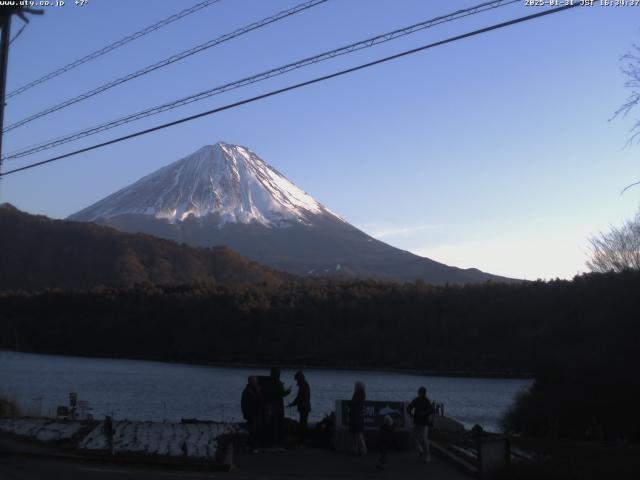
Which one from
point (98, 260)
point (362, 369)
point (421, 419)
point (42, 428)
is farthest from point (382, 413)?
point (98, 260)

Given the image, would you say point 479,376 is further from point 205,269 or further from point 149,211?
point 149,211

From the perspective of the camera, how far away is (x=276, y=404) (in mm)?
16047

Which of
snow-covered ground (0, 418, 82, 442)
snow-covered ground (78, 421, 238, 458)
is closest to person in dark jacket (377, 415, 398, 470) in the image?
snow-covered ground (78, 421, 238, 458)

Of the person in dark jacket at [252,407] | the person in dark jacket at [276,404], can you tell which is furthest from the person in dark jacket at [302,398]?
the person in dark jacket at [252,407]

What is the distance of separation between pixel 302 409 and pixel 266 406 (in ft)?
4.58

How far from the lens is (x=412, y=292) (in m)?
96.9

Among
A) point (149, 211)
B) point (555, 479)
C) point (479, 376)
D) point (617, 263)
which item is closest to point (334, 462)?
point (555, 479)

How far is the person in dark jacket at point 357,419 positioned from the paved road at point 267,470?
0.25m

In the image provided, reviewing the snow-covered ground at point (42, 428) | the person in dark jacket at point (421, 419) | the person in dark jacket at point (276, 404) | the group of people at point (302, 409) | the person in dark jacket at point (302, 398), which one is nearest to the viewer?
the person in dark jacket at point (421, 419)

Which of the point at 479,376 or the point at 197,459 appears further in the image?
the point at 479,376

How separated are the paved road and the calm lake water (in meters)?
12.2

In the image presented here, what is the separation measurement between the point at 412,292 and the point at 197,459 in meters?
83.1

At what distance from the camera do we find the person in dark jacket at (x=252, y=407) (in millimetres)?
15734

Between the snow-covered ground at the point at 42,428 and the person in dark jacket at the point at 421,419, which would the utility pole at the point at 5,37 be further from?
the person in dark jacket at the point at 421,419
